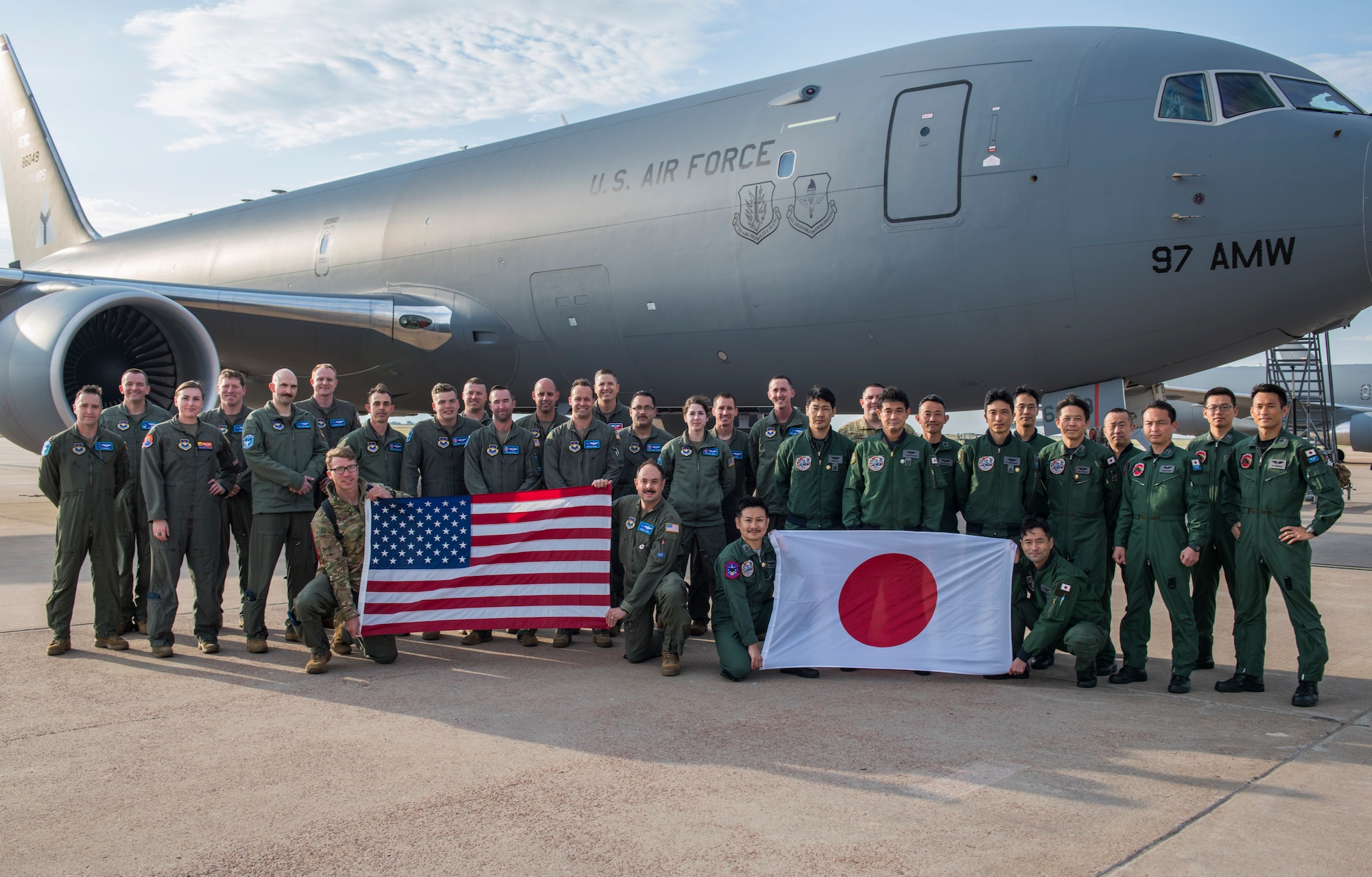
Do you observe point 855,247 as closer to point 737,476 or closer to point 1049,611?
point 737,476

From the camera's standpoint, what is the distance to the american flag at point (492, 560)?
5.92m

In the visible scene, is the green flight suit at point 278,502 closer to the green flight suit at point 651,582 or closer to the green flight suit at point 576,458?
the green flight suit at point 576,458

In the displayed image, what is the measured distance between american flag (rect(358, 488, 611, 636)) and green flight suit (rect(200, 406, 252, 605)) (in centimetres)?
96

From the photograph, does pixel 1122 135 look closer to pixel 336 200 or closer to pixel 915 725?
pixel 915 725

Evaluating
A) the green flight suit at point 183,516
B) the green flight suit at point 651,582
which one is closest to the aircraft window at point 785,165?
the green flight suit at point 651,582

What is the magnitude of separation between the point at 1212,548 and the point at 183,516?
20.2 ft

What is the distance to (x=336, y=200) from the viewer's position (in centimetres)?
1305

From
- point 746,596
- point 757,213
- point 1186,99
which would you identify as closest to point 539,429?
point 746,596

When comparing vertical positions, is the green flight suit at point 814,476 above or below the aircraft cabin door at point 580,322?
below

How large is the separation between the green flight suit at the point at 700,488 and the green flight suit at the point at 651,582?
11.2 inches

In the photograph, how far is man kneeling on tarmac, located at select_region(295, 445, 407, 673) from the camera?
5453mm

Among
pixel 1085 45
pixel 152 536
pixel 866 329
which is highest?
pixel 1085 45

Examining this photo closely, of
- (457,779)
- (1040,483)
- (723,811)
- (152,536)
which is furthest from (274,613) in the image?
(1040,483)

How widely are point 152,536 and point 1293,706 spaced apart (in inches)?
253
